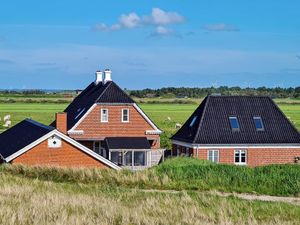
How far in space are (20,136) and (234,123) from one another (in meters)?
14.3

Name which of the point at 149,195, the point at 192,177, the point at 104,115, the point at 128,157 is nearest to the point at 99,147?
the point at 104,115

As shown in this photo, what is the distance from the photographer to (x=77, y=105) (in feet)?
172

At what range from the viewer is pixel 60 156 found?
113 ft

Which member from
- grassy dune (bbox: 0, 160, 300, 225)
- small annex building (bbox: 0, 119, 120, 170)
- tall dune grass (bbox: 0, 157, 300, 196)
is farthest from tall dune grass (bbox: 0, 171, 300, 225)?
small annex building (bbox: 0, 119, 120, 170)

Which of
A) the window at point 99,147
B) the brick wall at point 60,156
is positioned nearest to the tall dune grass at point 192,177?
the brick wall at point 60,156

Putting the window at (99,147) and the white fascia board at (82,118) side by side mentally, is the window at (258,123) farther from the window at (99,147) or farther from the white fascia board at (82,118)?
Result: the white fascia board at (82,118)

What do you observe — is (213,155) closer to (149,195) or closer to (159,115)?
(149,195)

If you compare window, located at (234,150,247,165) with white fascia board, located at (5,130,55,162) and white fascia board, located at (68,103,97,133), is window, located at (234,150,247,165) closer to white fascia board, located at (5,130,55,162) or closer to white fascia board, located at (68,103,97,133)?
white fascia board, located at (68,103,97,133)

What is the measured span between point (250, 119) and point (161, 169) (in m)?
17.9

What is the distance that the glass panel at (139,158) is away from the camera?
1801 inches

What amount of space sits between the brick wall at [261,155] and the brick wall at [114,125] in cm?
683

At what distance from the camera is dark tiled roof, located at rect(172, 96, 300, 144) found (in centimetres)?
4294

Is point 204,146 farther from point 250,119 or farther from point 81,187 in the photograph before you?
point 81,187

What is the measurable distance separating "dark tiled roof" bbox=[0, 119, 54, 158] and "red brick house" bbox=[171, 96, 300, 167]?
10.2 meters
